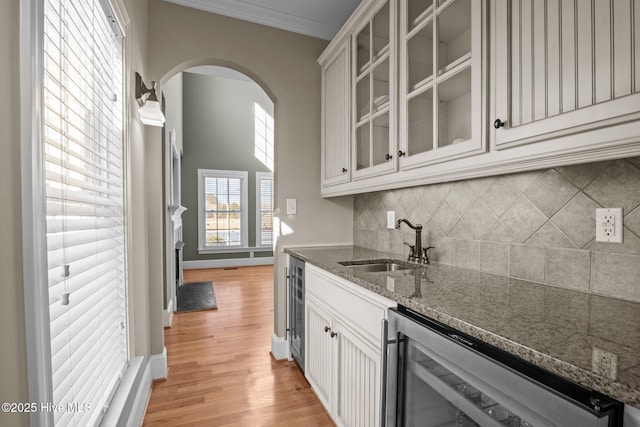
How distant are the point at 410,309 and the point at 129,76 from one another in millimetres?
1875

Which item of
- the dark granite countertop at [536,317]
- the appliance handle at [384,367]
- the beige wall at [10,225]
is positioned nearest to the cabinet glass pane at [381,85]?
the dark granite countertop at [536,317]

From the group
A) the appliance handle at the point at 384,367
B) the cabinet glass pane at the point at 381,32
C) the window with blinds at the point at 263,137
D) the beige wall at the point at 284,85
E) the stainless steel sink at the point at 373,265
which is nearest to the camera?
the appliance handle at the point at 384,367

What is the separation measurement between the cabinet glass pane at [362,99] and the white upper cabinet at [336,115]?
0.32 feet

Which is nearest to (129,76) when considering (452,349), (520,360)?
(452,349)

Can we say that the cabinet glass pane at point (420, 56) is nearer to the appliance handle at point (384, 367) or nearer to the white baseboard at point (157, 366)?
the appliance handle at point (384, 367)

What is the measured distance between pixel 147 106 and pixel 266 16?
50.0 inches

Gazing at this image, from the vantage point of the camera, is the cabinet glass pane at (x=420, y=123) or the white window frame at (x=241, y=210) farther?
the white window frame at (x=241, y=210)

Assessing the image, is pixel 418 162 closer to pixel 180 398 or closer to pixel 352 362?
pixel 352 362

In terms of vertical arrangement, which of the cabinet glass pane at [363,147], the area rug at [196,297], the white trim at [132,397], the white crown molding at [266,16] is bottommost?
the area rug at [196,297]

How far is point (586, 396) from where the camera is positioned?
1.93ft

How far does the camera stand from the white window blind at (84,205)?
917mm

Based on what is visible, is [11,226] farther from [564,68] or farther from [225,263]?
[225,263]

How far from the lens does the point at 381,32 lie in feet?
5.91

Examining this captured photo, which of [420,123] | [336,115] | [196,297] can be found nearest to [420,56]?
[420,123]
